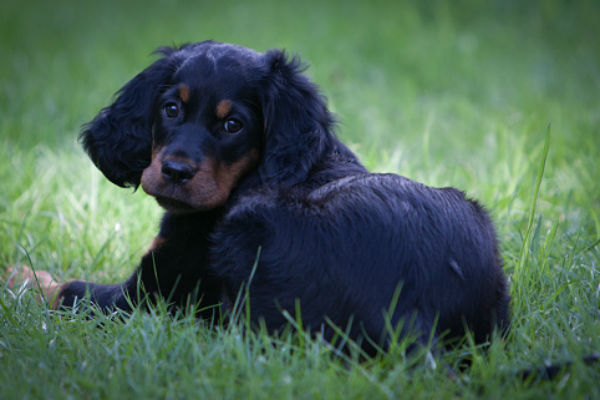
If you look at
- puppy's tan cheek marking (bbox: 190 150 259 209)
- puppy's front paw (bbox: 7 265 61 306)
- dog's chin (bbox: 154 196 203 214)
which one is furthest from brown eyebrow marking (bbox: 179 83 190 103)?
puppy's front paw (bbox: 7 265 61 306)

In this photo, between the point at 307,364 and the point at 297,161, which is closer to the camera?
the point at 307,364

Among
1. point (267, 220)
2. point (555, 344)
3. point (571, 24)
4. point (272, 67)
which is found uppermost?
point (571, 24)

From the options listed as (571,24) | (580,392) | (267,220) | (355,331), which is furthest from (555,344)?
(571,24)

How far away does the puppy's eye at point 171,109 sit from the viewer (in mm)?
2412

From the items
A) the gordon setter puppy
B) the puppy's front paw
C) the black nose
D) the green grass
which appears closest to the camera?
the green grass

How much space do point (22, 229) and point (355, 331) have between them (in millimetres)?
2078

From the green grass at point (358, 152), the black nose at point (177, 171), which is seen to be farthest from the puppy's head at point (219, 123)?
the green grass at point (358, 152)

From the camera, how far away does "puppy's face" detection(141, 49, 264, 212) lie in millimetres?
2244

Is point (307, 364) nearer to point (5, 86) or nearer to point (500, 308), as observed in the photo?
point (500, 308)

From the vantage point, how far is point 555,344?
81.0 inches

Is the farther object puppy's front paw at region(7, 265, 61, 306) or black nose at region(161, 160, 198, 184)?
puppy's front paw at region(7, 265, 61, 306)

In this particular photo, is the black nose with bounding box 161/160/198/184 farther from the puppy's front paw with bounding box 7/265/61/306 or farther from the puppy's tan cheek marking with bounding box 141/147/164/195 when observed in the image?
the puppy's front paw with bounding box 7/265/61/306

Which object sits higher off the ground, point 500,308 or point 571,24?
point 571,24

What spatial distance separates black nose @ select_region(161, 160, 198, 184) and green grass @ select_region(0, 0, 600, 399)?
52 centimetres
